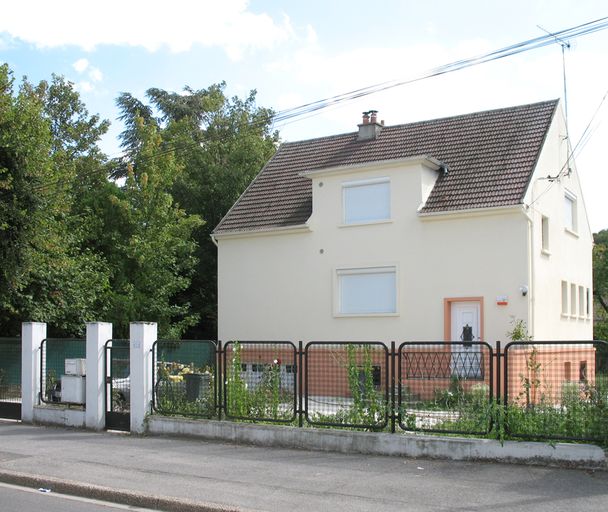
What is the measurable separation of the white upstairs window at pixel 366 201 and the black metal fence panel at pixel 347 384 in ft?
33.3

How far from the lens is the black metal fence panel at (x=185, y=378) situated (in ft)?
42.9

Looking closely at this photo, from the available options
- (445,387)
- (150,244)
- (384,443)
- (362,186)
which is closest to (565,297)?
(362,186)

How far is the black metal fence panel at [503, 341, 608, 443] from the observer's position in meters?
9.89

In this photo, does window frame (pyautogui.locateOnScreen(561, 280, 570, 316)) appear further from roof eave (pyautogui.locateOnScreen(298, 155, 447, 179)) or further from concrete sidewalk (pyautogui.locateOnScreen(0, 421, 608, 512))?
concrete sidewalk (pyautogui.locateOnScreen(0, 421, 608, 512))

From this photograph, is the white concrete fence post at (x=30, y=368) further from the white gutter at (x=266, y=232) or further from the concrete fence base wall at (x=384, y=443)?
the white gutter at (x=266, y=232)

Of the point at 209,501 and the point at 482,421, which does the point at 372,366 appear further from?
the point at 209,501

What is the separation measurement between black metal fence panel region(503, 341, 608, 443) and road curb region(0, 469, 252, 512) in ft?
14.3

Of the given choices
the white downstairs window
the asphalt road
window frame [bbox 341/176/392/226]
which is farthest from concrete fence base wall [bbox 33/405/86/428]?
window frame [bbox 341/176/392/226]

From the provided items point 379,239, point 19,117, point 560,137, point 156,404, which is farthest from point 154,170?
point 156,404

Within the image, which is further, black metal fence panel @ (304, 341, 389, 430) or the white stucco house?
the white stucco house

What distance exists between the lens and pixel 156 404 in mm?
13648

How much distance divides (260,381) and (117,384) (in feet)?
10.9

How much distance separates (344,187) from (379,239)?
1.96 meters

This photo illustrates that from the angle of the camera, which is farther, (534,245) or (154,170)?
(154,170)
